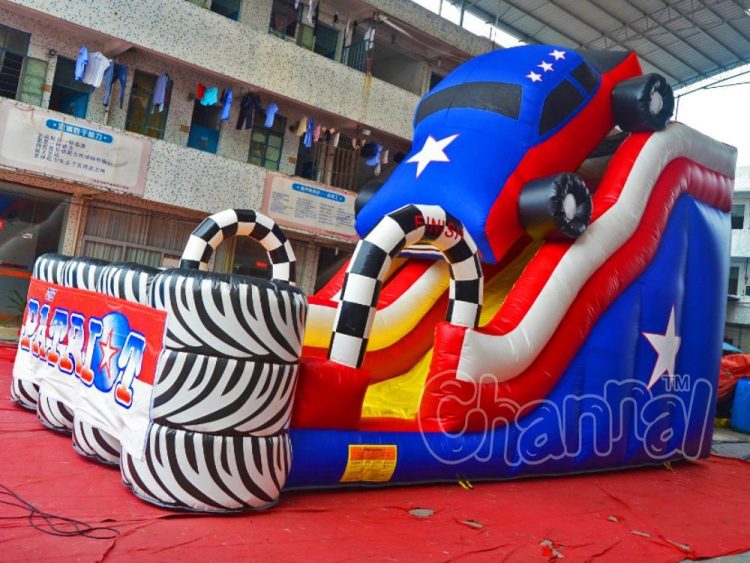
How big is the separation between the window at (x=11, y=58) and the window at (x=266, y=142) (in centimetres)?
372

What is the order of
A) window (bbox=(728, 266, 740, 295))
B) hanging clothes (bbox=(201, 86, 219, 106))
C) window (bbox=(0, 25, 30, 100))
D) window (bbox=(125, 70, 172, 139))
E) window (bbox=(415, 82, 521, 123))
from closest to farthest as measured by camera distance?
window (bbox=(415, 82, 521, 123))
window (bbox=(0, 25, 30, 100))
window (bbox=(125, 70, 172, 139))
hanging clothes (bbox=(201, 86, 219, 106))
window (bbox=(728, 266, 740, 295))

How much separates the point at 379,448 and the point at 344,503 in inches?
15.7

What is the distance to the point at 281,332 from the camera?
3.20m

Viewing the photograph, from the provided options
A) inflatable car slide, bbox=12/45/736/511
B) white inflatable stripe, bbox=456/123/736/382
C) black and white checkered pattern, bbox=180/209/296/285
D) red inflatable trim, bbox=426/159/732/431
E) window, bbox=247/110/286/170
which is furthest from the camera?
window, bbox=247/110/286/170

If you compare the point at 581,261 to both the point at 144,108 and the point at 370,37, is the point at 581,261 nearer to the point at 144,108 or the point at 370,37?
the point at 144,108

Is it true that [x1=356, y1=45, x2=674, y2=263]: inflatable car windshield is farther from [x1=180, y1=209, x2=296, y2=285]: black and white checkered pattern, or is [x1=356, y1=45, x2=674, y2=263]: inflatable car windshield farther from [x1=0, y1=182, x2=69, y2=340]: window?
[x1=0, y1=182, x2=69, y2=340]: window

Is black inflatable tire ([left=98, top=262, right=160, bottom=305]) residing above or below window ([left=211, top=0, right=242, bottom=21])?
below

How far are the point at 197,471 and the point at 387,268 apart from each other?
1546mm

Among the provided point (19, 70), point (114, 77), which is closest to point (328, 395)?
point (114, 77)

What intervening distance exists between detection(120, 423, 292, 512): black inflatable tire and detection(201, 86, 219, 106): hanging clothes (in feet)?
29.3

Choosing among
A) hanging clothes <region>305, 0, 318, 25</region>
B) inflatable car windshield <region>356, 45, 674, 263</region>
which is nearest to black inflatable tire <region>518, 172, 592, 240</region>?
inflatable car windshield <region>356, 45, 674, 263</region>

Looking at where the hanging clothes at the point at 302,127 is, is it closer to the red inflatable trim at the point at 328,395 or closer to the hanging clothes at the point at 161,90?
the hanging clothes at the point at 161,90

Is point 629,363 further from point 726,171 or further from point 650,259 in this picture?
point 726,171

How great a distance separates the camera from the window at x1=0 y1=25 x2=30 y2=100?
9.62 metres
